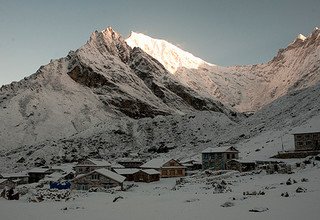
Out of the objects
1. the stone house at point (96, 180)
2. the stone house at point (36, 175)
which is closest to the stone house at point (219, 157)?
the stone house at point (96, 180)

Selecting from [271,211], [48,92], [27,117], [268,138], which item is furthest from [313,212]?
[48,92]

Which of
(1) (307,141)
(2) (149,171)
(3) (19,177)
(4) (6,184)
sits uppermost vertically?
(1) (307,141)

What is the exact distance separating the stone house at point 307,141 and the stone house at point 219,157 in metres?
12.9

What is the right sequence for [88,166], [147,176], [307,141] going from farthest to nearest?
[88,166]
[147,176]
[307,141]

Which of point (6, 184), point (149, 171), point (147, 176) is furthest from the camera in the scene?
point (149, 171)

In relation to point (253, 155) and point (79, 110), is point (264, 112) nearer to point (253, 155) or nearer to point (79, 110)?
point (253, 155)

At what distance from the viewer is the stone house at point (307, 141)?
72000 millimetres

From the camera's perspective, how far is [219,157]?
80062 mm

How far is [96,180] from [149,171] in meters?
14.9

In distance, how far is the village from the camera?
63.0 m

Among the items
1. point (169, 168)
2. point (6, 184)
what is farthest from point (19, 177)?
point (169, 168)

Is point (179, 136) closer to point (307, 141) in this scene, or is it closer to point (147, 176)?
point (147, 176)

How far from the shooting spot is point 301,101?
127188 millimetres

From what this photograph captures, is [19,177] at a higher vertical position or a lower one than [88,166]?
lower
